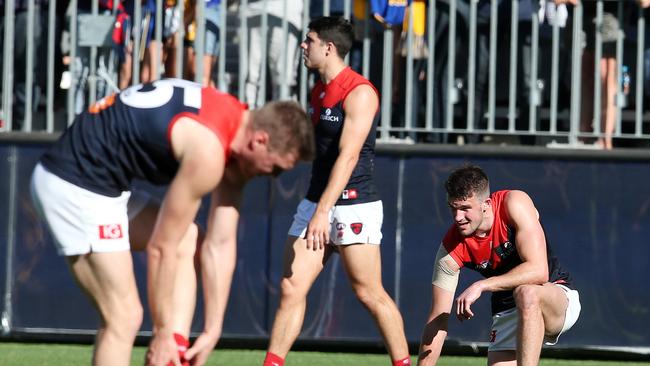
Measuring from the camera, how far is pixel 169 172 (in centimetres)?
625

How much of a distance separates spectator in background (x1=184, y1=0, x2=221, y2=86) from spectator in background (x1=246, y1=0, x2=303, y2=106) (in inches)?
9.9

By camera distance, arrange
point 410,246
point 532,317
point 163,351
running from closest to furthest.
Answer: point 163,351, point 532,317, point 410,246

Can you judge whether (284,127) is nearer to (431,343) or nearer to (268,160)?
(268,160)

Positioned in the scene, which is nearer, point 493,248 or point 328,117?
point 493,248

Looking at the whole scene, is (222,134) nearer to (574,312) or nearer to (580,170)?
(574,312)

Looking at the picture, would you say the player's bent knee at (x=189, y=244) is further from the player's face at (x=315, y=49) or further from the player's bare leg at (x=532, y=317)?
the player's face at (x=315, y=49)

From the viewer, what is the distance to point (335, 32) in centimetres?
845

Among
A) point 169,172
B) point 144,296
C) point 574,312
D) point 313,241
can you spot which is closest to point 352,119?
point 313,241

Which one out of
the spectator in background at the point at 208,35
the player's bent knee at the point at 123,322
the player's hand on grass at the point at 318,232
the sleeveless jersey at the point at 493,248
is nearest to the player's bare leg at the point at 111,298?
the player's bent knee at the point at 123,322

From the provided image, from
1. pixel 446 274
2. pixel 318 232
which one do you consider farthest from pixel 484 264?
pixel 318 232

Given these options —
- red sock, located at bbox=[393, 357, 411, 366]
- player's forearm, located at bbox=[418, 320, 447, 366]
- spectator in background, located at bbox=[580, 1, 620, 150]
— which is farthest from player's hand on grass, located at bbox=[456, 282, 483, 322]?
spectator in background, located at bbox=[580, 1, 620, 150]

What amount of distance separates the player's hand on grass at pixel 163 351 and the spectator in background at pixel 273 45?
4608mm

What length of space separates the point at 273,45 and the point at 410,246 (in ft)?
6.06

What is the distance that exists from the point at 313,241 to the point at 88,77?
11.1ft
